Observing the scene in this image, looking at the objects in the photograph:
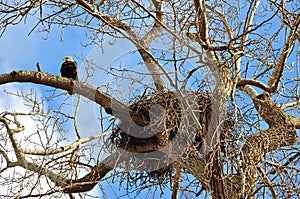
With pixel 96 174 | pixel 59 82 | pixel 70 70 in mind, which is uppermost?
pixel 70 70

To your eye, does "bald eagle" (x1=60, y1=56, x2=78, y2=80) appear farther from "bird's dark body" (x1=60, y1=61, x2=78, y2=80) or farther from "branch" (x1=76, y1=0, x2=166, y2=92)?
"branch" (x1=76, y1=0, x2=166, y2=92)

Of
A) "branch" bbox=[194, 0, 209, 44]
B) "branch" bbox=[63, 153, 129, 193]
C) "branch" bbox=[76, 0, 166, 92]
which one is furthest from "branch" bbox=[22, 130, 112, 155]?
A: "branch" bbox=[194, 0, 209, 44]

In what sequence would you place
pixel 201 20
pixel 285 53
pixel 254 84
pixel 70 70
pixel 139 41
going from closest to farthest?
pixel 201 20 < pixel 139 41 < pixel 285 53 < pixel 254 84 < pixel 70 70

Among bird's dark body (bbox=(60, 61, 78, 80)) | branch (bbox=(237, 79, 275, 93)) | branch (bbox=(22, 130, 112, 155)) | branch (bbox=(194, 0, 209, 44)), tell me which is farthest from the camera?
bird's dark body (bbox=(60, 61, 78, 80))

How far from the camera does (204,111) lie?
3621mm

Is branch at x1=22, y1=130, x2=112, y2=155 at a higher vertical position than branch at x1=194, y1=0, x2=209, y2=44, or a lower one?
lower

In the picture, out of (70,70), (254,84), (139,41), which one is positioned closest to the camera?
(139,41)

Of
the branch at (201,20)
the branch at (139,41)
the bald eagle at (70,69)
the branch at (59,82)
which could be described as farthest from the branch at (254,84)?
the bald eagle at (70,69)

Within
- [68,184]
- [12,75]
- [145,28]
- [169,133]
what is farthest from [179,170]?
[12,75]

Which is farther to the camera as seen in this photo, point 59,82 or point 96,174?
point 96,174

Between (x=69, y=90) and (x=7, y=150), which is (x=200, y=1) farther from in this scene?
(x=7, y=150)

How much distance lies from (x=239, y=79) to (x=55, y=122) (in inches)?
61.5

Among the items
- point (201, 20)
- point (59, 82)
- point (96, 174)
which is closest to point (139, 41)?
point (201, 20)

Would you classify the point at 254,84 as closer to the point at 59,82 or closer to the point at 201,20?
the point at 201,20
